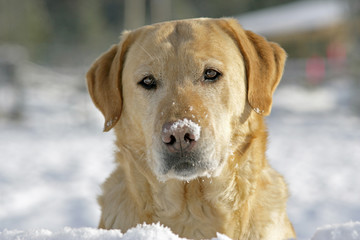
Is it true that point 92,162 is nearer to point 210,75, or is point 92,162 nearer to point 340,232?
point 210,75

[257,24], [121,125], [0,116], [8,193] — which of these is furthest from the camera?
[257,24]

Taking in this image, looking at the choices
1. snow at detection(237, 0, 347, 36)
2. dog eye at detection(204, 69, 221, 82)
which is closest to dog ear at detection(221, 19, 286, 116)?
dog eye at detection(204, 69, 221, 82)

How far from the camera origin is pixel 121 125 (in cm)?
298

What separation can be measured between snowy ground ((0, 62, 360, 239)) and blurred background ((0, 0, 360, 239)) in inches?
0.7

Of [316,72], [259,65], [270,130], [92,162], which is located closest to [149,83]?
[259,65]

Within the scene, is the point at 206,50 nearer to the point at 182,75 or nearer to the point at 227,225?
the point at 182,75

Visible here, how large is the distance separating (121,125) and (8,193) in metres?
3.30

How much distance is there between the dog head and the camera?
2.38 meters

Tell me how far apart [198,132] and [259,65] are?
897 millimetres

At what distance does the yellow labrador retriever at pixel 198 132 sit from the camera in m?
2.47

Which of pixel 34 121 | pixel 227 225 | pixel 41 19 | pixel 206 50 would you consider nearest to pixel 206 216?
pixel 227 225

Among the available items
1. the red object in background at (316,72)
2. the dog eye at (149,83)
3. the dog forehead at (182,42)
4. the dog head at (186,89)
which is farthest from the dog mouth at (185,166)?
the red object in background at (316,72)

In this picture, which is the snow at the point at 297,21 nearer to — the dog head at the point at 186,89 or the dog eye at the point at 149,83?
the dog head at the point at 186,89

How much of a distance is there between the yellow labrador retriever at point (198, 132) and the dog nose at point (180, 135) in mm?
10
